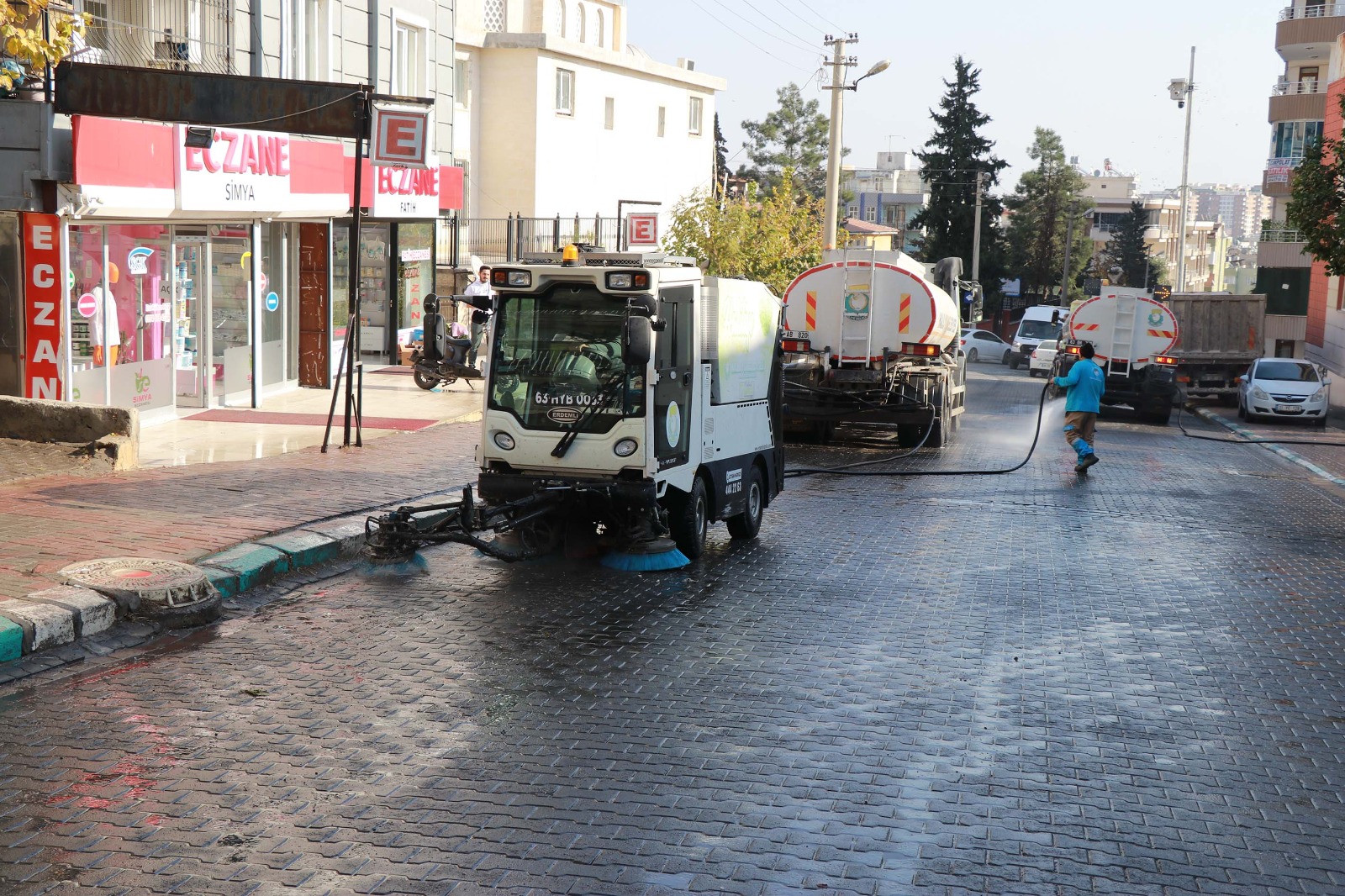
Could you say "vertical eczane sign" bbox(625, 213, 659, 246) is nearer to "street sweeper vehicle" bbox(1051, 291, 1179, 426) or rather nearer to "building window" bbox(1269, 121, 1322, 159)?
"street sweeper vehicle" bbox(1051, 291, 1179, 426)

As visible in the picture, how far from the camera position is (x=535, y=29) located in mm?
44469

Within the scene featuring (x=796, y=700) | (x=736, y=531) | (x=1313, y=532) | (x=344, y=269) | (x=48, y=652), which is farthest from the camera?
(x=344, y=269)

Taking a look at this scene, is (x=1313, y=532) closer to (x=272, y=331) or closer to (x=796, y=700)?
(x=796, y=700)

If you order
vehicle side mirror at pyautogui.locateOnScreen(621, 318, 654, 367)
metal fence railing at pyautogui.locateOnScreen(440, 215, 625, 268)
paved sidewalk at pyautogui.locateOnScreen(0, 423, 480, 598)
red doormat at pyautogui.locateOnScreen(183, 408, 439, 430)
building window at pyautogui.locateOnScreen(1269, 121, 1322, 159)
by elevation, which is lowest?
paved sidewalk at pyautogui.locateOnScreen(0, 423, 480, 598)

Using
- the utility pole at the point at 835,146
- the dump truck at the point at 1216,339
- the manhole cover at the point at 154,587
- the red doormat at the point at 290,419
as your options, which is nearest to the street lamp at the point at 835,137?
the utility pole at the point at 835,146

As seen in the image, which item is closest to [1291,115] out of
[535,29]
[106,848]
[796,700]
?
[535,29]

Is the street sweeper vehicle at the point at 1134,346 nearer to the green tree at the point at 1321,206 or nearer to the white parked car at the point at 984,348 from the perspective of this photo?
the green tree at the point at 1321,206

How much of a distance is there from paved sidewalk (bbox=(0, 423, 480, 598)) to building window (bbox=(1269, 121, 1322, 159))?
48.5 metres

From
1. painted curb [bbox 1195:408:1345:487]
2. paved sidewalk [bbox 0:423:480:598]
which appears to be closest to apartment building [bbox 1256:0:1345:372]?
painted curb [bbox 1195:408:1345:487]

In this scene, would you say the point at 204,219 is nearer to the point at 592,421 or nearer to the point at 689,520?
the point at 592,421

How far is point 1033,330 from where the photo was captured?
175ft

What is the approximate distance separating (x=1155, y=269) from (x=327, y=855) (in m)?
110

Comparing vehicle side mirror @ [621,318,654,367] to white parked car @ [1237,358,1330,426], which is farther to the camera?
white parked car @ [1237,358,1330,426]

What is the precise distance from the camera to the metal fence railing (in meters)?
32.0
